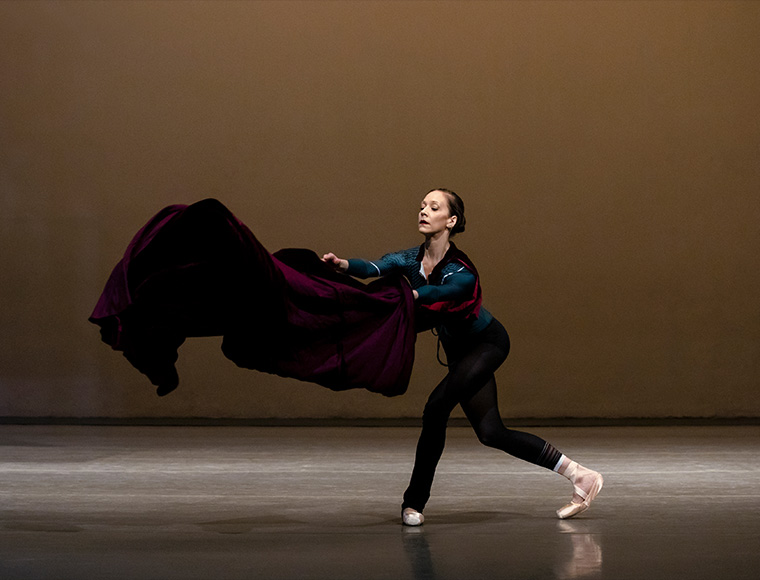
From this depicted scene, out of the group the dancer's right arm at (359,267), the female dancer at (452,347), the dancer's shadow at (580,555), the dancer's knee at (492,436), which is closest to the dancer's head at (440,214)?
the female dancer at (452,347)

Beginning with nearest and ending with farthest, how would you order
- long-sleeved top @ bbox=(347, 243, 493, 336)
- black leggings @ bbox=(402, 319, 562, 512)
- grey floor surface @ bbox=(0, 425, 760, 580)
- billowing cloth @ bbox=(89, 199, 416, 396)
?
grey floor surface @ bbox=(0, 425, 760, 580)
billowing cloth @ bbox=(89, 199, 416, 396)
long-sleeved top @ bbox=(347, 243, 493, 336)
black leggings @ bbox=(402, 319, 562, 512)

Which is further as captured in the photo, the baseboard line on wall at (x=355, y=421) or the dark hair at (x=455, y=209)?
the baseboard line on wall at (x=355, y=421)

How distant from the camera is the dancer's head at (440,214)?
3.55m

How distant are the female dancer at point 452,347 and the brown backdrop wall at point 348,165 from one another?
3.63 metres

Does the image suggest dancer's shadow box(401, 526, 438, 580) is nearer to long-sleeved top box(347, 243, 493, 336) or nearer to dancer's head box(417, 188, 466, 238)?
long-sleeved top box(347, 243, 493, 336)

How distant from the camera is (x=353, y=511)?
3.92 meters

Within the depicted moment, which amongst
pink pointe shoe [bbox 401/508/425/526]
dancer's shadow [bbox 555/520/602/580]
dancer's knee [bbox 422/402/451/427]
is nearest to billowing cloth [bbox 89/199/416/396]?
dancer's knee [bbox 422/402/451/427]

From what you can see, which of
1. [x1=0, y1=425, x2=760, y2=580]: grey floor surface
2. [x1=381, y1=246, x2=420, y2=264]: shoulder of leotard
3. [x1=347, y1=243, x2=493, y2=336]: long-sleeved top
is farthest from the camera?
[x1=381, y1=246, x2=420, y2=264]: shoulder of leotard

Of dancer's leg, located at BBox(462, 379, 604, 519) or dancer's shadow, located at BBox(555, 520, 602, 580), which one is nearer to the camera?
dancer's shadow, located at BBox(555, 520, 602, 580)

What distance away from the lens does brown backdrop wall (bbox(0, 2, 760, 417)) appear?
728 centimetres

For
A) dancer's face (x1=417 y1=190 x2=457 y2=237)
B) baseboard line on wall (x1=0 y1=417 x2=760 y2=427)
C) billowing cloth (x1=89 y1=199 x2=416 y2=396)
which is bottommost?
baseboard line on wall (x1=0 y1=417 x2=760 y2=427)

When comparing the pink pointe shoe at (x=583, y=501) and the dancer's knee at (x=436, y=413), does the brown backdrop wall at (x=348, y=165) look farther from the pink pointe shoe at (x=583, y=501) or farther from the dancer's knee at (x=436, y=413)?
the dancer's knee at (x=436, y=413)

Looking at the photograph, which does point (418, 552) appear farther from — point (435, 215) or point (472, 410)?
point (435, 215)

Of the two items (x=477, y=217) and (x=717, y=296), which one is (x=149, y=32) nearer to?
(x=477, y=217)
